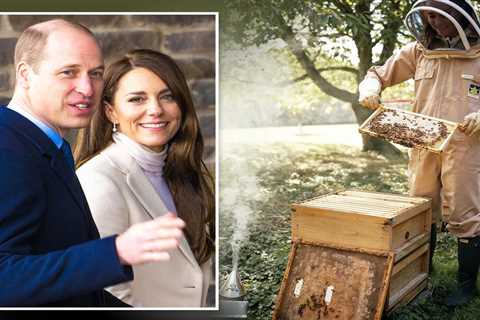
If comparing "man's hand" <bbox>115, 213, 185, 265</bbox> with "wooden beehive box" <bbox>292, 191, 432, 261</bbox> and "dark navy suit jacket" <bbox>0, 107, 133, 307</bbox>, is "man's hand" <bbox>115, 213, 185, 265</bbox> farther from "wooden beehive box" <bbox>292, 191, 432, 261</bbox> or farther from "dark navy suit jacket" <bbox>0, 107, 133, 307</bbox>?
"wooden beehive box" <bbox>292, 191, 432, 261</bbox>

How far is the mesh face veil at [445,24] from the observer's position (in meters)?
2.80

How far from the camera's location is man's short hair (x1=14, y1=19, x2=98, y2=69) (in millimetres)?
2252

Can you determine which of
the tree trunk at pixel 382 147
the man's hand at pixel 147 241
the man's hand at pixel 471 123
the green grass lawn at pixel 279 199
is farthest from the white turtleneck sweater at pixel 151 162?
the tree trunk at pixel 382 147

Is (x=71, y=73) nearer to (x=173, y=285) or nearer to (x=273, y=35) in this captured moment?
(x=173, y=285)

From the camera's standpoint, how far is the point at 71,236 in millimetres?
2223

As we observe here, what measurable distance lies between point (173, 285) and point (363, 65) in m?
3.58

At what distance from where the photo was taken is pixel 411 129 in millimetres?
2926

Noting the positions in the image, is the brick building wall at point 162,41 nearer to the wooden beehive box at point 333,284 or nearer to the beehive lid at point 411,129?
the wooden beehive box at point 333,284

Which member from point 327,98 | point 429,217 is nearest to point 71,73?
point 429,217

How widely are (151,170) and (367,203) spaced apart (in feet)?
3.61

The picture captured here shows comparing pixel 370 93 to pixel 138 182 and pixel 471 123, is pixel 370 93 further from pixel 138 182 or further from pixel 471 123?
pixel 138 182

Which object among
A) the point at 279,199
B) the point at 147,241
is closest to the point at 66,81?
the point at 147,241

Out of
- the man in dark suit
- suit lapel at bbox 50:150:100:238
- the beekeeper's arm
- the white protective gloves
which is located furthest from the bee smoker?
the beekeeper's arm

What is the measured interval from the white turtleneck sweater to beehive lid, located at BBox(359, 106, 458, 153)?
3.44ft
